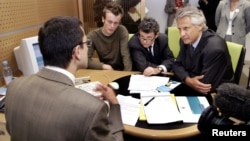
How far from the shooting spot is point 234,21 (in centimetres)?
282

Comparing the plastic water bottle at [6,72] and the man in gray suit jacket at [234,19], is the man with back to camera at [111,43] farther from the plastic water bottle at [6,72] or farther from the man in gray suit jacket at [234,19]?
the man in gray suit jacket at [234,19]

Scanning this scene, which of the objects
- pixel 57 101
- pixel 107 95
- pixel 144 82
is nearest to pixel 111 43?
pixel 144 82

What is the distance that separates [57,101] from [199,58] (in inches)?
50.8

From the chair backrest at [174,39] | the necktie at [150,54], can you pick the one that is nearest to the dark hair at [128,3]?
the chair backrest at [174,39]

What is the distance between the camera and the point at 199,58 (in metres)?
1.77

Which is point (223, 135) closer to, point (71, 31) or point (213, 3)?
point (71, 31)

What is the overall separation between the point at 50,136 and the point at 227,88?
23.3 inches

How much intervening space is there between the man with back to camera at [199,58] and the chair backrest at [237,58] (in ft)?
0.31

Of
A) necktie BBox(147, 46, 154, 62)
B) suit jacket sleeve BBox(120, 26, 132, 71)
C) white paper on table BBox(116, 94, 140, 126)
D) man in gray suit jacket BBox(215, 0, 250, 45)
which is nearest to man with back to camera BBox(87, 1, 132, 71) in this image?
suit jacket sleeve BBox(120, 26, 132, 71)

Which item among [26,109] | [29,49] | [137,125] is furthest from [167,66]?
[26,109]

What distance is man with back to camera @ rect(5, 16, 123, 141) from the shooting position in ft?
2.52

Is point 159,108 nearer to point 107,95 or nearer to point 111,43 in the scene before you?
point 107,95

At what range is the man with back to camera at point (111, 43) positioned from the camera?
2.19 meters

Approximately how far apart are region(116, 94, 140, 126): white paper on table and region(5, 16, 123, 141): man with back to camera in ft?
0.95
